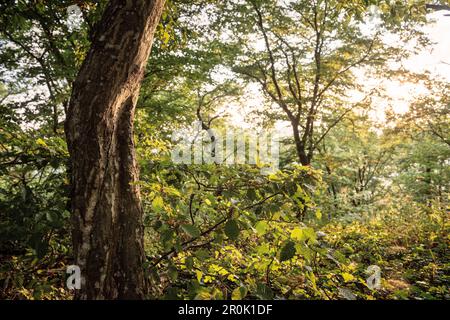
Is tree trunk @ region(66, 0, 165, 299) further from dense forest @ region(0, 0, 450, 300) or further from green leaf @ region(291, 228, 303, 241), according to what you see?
green leaf @ region(291, 228, 303, 241)

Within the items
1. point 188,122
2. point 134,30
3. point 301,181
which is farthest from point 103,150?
point 188,122

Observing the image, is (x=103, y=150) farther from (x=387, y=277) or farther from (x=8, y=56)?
(x=8, y=56)

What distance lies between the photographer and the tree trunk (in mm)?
1949

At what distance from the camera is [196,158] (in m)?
5.48

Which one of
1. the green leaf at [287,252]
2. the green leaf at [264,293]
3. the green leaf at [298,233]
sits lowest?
the green leaf at [264,293]

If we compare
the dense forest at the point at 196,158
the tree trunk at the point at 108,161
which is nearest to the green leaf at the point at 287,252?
the dense forest at the point at 196,158

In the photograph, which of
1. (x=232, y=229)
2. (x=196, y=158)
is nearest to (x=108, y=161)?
(x=232, y=229)

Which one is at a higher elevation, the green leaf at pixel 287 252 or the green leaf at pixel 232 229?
the green leaf at pixel 232 229

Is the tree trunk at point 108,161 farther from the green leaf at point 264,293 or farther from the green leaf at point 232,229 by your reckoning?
the green leaf at point 264,293

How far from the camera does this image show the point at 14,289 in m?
2.85

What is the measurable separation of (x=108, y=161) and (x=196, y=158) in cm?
342

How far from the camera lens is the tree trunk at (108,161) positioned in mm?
1949

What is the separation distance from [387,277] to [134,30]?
440 cm

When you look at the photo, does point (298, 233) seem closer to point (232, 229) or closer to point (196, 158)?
point (232, 229)
